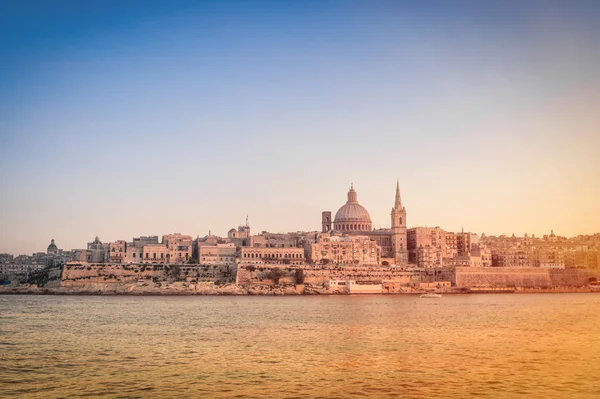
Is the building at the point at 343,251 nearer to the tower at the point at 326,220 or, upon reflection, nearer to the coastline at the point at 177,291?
the coastline at the point at 177,291

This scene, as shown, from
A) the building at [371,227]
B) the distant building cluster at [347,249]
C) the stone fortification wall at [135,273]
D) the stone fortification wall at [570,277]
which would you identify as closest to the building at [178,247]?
the distant building cluster at [347,249]

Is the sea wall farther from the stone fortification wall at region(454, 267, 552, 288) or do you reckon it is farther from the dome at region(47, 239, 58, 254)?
the dome at region(47, 239, 58, 254)

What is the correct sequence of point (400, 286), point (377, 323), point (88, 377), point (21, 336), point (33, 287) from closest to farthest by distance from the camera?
point (88, 377), point (21, 336), point (377, 323), point (33, 287), point (400, 286)

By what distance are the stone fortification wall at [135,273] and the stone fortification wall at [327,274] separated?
5.97 ft

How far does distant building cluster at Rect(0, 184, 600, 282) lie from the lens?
68000mm

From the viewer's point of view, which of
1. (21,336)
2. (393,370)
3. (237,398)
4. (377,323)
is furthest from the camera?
(377,323)

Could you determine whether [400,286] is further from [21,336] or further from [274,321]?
[21,336]

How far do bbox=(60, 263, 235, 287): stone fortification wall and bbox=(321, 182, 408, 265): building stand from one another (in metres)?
18.0

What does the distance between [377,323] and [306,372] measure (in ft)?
40.5

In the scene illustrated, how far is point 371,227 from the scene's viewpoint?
84000 mm

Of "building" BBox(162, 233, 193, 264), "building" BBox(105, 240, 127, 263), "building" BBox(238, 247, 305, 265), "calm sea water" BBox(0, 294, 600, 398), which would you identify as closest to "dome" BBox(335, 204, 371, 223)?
"building" BBox(238, 247, 305, 265)

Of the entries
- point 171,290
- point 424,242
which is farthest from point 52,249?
point 424,242

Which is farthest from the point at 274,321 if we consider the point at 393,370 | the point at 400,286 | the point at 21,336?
the point at 400,286

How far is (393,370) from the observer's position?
48.0ft
